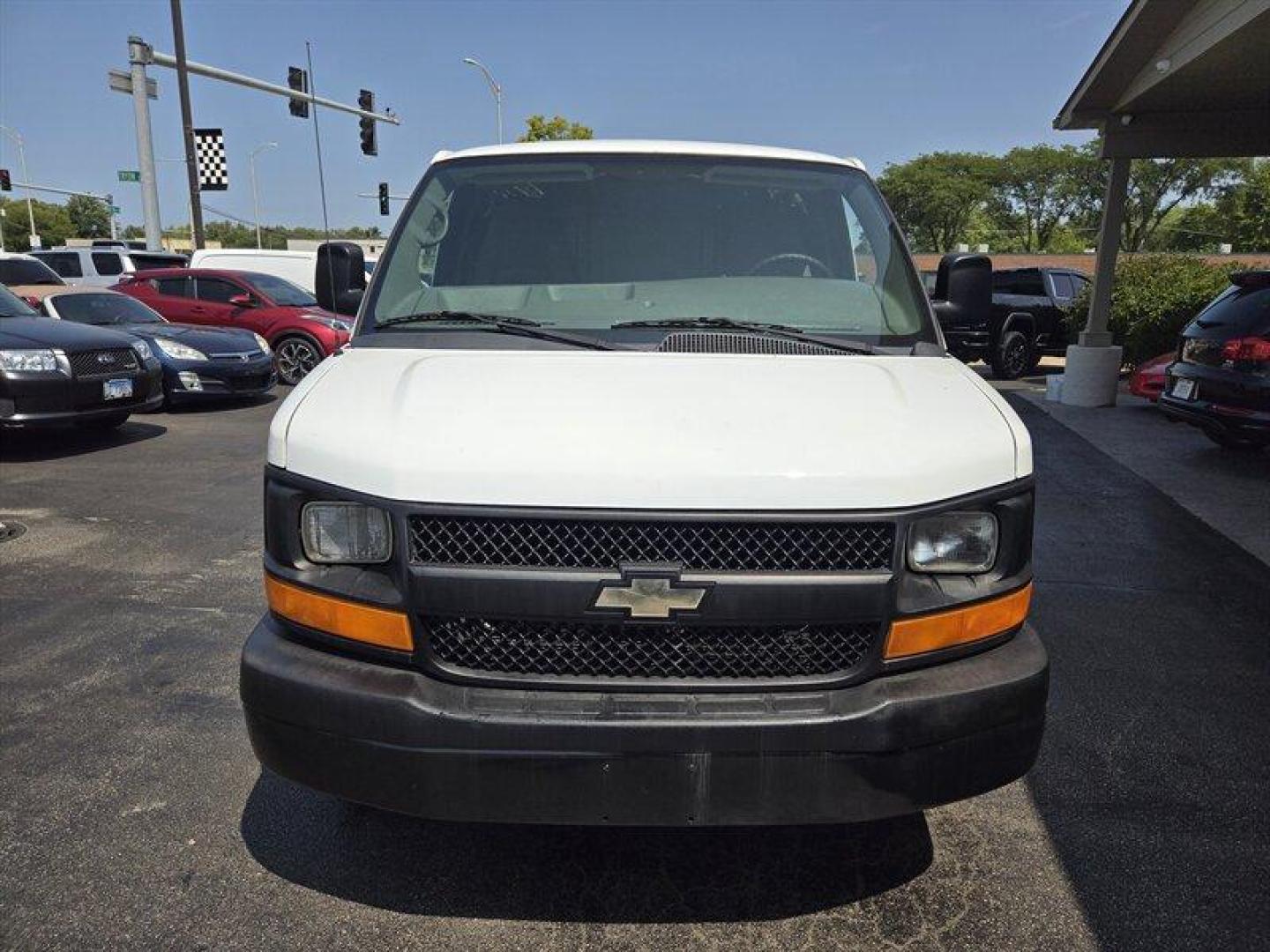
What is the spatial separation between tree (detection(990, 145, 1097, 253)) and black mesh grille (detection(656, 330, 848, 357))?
64.0 metres

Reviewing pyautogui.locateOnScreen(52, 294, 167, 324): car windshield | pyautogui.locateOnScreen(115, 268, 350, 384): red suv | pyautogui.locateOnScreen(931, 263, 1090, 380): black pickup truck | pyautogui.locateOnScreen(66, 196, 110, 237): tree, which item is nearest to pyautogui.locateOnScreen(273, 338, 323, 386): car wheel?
pyautogui.locateOnScreen(115, 268, 350, 384): red suv

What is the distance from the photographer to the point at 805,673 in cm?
220

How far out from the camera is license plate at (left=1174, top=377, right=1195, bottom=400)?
8.09 meters

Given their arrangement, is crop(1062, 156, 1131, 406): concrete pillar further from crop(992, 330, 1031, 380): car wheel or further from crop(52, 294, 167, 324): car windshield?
crop(52, 294, 167, 324): car windshield

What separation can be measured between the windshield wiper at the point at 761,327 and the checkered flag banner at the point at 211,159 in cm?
2477

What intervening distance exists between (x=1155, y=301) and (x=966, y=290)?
38.5 ft

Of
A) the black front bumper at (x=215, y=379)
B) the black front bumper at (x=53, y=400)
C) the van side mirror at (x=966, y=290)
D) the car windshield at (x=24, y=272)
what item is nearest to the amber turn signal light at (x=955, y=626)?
the van side mirror at (x=966, y=290)

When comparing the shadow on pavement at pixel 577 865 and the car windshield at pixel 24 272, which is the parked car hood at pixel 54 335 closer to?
the shadow on pavement at pixel 577 865

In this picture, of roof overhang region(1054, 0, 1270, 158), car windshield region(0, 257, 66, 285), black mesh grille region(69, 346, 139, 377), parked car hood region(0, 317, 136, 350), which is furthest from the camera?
car windshield region(0, 257, 66, 285)

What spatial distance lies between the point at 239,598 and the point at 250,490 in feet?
8.70

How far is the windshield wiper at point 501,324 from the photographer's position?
2869 millimetres

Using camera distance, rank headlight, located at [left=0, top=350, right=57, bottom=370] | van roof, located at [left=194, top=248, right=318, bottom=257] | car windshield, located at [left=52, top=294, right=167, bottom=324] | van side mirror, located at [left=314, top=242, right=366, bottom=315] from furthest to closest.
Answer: van roof, located at [left=194, top=248, right=318, bottom=257] < car windshield, located at [left=52, top=294, right=167, bottom=324] < headlight, located at [left=0, top=350, right=57, bottom=370] < van side mirror, located at [left=314, top=242, right=366, bottom=315]

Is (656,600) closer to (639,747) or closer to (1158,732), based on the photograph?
(639,747)

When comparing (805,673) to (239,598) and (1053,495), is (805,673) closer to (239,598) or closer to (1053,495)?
(239,598)
